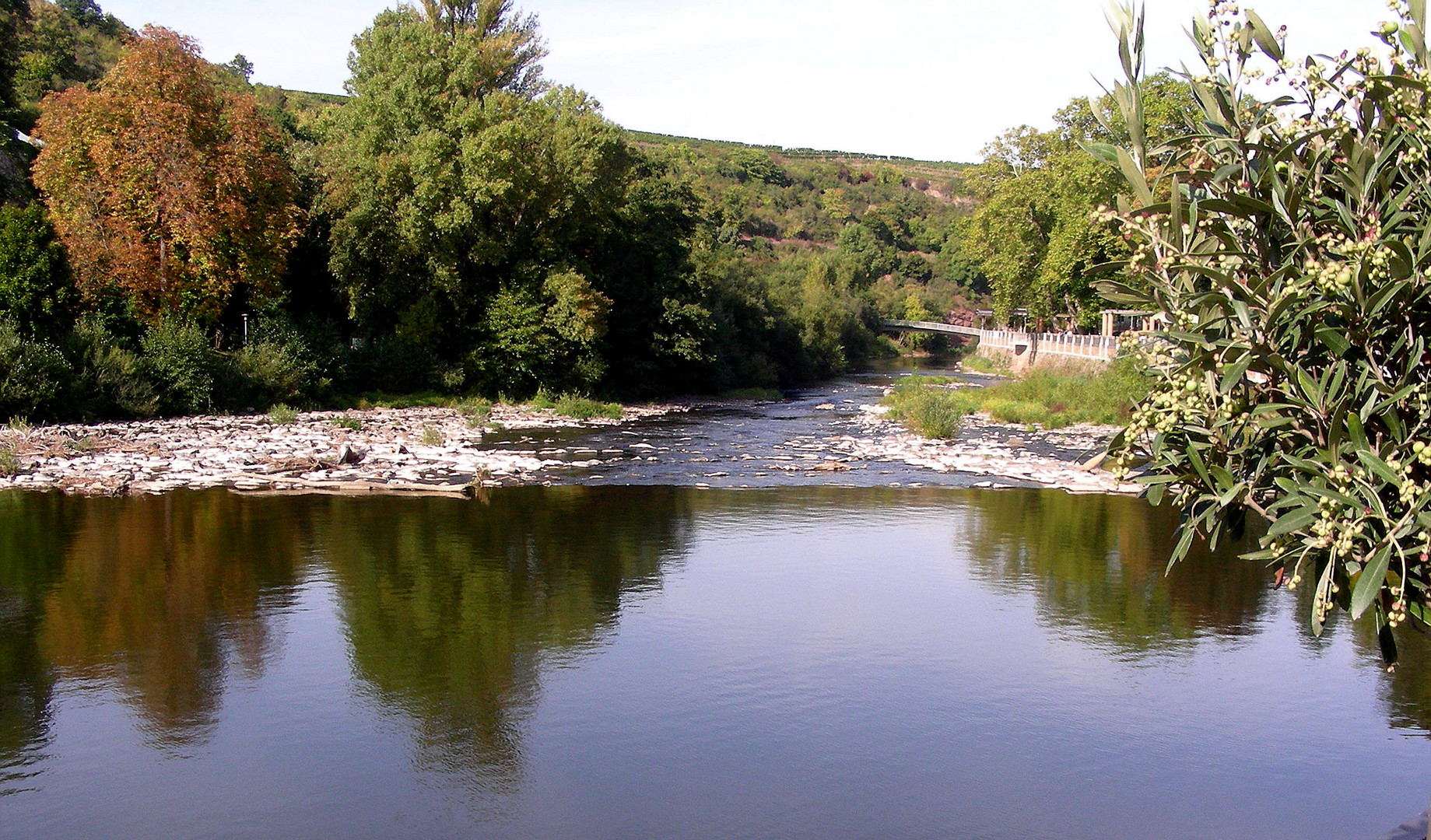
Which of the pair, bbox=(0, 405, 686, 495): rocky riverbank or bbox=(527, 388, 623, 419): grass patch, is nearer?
bbox=(0, 405, 686, 495): rocky riverbank

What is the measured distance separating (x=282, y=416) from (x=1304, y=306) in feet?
104

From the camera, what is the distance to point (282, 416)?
106 ft

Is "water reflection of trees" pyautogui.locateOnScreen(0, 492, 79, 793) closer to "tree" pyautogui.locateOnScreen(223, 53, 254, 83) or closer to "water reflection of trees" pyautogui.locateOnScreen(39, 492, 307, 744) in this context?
"water reflection of trees" pyautogui.locateOnScreen(39, 492, 307, 744)

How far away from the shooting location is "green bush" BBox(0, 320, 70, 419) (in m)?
26.6

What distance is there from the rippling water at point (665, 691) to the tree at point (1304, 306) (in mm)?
Result: 4233

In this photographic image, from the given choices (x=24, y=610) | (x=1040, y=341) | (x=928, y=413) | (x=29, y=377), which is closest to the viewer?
(x=24, y=610)

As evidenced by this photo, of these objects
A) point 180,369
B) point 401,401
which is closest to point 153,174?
point 180,369

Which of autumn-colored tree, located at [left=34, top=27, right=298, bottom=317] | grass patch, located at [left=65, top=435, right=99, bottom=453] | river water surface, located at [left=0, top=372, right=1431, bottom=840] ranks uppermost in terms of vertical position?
autumn-colored tree, located at [left=34, top=27, right=298, bottom=317]

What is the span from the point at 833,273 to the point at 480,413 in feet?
232

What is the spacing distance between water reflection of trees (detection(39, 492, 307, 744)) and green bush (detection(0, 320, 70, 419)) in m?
8.97

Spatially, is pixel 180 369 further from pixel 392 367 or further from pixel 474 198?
pixel 474 198

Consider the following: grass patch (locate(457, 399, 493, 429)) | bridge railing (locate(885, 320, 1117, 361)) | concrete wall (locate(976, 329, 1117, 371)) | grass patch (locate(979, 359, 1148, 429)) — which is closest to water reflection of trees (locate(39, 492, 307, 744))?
grass patch (locate(457, 399, 493, 429))

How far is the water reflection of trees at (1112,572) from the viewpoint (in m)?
14.3

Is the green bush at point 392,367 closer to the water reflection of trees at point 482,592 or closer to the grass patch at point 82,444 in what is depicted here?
the grass patch at point 82,444
